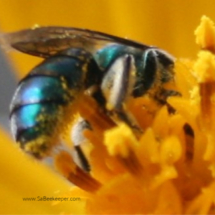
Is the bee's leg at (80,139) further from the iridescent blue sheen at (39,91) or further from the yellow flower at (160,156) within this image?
the iridescent blue sheen at (39,91)

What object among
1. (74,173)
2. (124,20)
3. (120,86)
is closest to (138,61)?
(120,86)

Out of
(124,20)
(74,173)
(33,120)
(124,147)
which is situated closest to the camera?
(33,120)

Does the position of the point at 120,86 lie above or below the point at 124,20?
above

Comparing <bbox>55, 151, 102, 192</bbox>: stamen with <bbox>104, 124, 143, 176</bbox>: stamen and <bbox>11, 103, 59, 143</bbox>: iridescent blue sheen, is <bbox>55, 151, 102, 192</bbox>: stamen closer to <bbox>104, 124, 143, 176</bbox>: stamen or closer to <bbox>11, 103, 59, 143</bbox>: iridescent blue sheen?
<bbox>104, 124, 143, 176</bbox>: stamen

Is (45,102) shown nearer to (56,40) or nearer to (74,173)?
(56,40)

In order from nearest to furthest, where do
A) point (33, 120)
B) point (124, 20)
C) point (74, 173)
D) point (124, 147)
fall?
point (33, 120), point (124, 147), point (74, 173), point (124, 20)
